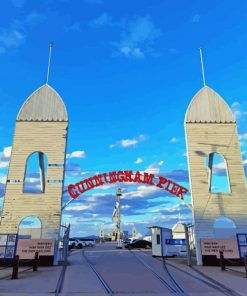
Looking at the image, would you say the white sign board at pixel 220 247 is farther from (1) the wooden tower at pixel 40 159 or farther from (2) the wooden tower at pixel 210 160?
(1) the wooden tower at pixel 40 159

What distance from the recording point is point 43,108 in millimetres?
22156

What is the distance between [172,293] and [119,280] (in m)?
3.35

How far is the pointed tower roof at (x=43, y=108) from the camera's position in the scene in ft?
71.7

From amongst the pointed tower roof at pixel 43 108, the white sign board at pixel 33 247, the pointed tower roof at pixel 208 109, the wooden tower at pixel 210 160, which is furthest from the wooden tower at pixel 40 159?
the pointed tower roof at pixel 208 109

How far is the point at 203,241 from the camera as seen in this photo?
19.0 m

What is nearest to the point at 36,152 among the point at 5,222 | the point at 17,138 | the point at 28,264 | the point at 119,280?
the point at 17,138

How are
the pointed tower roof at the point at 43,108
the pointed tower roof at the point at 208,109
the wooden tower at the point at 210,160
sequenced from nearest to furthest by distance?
the wooden tower at the point at 210,160 → the pointed tower roof at the point at 43,108 → the pointed tower roof at the point at 208,109

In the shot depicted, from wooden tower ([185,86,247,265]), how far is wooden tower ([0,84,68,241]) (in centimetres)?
920

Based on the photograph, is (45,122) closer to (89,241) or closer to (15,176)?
(15,176)

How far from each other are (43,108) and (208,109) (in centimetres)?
1236

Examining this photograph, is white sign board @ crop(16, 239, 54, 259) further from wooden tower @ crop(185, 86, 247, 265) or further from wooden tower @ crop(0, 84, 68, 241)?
wooden tower @ crop(185, 86, 247, 265)

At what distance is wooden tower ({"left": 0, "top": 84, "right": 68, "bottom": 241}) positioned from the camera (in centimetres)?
1945

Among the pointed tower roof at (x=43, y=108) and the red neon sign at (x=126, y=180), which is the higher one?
the pointed tower roof at (x=43, y=108)

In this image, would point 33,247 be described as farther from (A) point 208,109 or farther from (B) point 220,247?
(A) point 208,109
